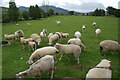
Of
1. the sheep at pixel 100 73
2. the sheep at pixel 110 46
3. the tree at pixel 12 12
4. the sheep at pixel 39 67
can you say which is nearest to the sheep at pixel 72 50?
the sheep at pixel 39 67

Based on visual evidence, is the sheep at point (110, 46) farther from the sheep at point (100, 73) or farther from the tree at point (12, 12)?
the tree at point (12, 12)

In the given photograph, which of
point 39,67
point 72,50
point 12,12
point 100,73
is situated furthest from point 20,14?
point 100,73

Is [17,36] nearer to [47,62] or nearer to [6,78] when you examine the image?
[6,78]

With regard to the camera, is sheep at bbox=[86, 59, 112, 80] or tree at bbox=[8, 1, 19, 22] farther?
tree at bbox=[8, 1, 19, 22]

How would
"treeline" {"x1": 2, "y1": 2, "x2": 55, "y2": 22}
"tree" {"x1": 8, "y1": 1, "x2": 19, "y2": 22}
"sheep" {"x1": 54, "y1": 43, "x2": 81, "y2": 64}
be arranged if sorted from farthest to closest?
"treeline" {"x1": 2, "y1": 2, "x2": 55, "y2": 22}
"tree" {"x1": 8, "y1": 1, "x2": 19, "y2": 22}
"sheep" {"x1": 54, "y1": 43, "x2": 81, "y2": 64}

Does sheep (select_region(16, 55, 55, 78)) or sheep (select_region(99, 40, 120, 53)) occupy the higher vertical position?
sheep (select_region(99, 40, 120, 53))

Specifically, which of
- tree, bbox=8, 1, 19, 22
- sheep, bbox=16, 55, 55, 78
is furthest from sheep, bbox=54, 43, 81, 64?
tree, bbox=8, 1, 19, 22

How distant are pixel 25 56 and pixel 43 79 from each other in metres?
5.35

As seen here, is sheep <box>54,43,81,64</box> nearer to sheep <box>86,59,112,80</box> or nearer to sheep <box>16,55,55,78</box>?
sheep <box>16,55,55,78</box>

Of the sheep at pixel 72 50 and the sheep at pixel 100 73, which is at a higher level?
the sheep at pixel 72 50

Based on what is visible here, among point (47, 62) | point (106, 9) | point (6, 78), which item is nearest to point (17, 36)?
point (6, 78)

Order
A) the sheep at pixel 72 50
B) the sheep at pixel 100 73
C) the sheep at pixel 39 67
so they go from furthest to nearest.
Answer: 1. the sheep at pixel 72 50
2. the sheep at pixel 39 67
3. the sheep at pixel 100 73

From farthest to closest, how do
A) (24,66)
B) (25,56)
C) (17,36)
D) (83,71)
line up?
(17,36), (25,56), (24,66), (83,71)

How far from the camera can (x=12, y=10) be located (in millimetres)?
51969
